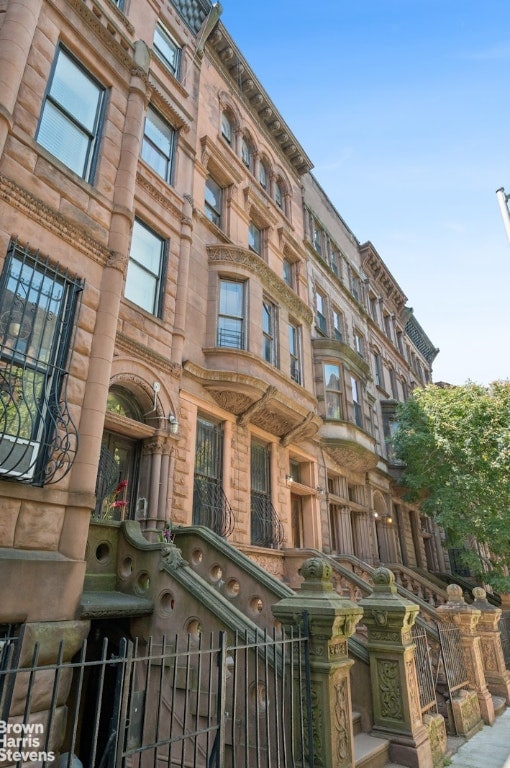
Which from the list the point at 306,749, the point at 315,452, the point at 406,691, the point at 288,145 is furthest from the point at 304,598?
the point at 288,145

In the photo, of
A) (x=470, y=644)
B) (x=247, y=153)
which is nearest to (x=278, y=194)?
(x=247, y=153)

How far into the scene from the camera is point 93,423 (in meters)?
5.89

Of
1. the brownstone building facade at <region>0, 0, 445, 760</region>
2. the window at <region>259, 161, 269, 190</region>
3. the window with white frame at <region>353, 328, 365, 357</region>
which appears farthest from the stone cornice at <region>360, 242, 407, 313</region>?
the window at <region>259, 161, 269, 190</region>

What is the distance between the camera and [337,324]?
66.9ft

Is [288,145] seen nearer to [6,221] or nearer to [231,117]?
[231,117]

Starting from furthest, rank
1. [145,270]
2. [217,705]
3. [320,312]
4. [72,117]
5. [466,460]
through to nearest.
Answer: [320,312] < [466,460] < [145,270] < [72,117] < [217,705]

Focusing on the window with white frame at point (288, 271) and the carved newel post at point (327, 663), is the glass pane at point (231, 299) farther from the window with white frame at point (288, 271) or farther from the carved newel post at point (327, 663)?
the carved newel post at point (327, 663)

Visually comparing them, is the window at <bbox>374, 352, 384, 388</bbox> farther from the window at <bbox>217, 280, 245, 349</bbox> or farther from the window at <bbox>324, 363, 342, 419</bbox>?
the window at <bbox>217, 280, 245, 349</bbox>

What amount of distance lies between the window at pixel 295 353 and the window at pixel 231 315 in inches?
116

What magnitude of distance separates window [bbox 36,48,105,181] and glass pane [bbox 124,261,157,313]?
99.4 inches

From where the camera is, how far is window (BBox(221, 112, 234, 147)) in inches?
608

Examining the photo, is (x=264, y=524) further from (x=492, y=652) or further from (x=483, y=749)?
(x=483, y=749)

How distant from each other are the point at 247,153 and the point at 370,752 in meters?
17.1

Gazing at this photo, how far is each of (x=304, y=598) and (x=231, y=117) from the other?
1602cm
